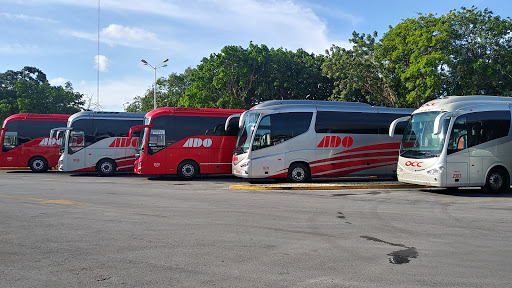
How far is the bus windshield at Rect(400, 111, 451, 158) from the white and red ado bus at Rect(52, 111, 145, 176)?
1354cm

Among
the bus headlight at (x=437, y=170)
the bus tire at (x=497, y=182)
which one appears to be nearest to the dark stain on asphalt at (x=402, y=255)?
the bus headlight at (x=437, y=170)

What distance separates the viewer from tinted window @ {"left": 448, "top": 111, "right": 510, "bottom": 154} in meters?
12.7

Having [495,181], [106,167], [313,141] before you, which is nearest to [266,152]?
[313,141]

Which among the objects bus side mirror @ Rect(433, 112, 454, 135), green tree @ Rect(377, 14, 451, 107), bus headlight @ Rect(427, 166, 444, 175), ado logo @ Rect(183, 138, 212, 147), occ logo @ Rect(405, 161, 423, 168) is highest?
green tree @ Rect(377, 14, 451, 107)

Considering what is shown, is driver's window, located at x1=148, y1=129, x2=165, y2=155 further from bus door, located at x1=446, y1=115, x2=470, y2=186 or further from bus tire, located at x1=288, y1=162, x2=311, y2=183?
bus door, located at x1=446, y1=115, x2=470, y2=186

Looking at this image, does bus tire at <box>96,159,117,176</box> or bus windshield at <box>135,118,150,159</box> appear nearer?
bus windshield at <box>135,118,150,159</box>

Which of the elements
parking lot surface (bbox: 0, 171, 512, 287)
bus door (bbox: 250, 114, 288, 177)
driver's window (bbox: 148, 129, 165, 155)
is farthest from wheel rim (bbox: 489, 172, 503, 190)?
driver's window (bbox: 148, 129, 165, 155)

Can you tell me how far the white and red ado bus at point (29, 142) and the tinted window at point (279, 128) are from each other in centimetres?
1286

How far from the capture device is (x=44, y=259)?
18.0 feet

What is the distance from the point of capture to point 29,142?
75.3 feet

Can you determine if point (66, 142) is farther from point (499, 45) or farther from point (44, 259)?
point (499, 45)

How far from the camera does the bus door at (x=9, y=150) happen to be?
74.8 ft

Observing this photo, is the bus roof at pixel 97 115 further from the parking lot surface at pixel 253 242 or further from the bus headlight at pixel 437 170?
the bus headlight at pixel 437 170

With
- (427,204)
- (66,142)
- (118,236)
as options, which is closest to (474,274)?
(118,236)
